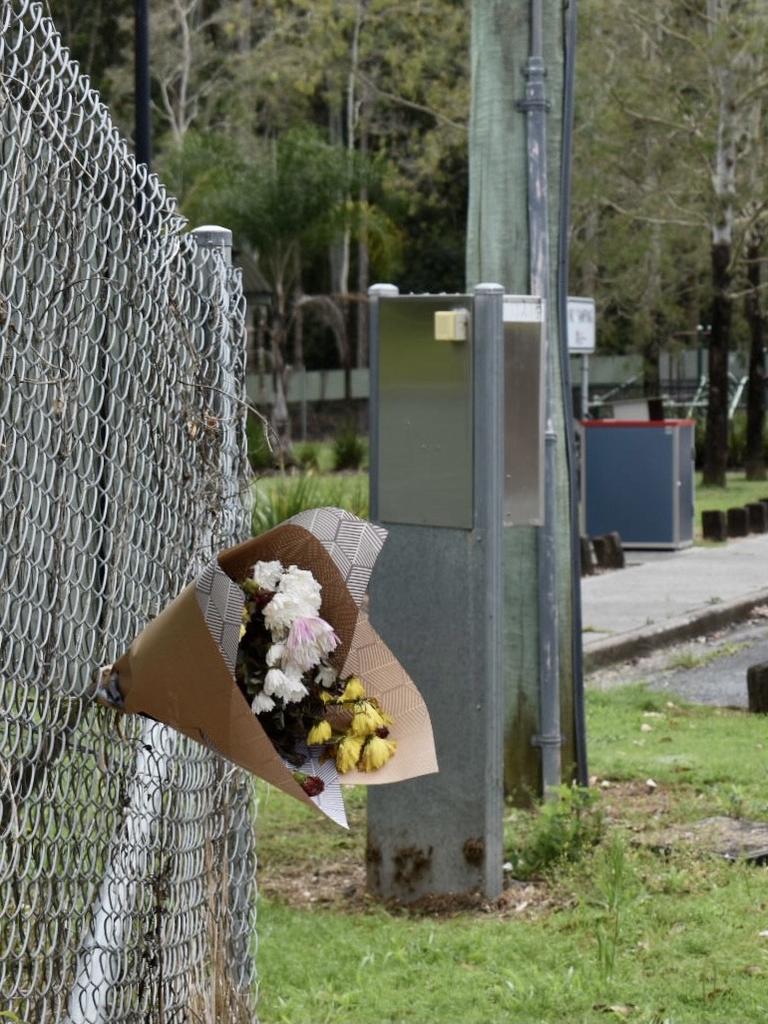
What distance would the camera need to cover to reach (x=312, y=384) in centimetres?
5034

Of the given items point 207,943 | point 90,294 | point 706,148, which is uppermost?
point 706,148

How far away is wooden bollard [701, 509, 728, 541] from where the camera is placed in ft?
61.3

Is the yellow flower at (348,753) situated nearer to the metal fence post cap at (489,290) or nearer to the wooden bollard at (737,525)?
the metal fence post cap at (489,290)

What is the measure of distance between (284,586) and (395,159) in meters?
45.0

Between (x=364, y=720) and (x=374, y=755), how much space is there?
0.19ft

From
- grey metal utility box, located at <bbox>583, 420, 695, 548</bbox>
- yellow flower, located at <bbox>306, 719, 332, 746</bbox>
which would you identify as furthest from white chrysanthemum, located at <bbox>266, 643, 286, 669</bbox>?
grey metal utility box, located at <bbox>583, 420, 695, 548</bbox>

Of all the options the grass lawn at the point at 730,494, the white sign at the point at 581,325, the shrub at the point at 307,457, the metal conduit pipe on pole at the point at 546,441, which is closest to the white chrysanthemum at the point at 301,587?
the metal conduit pipe on pole at the point at 546,441

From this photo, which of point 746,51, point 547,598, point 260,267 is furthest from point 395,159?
point 547,598

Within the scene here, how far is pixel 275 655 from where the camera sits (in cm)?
275

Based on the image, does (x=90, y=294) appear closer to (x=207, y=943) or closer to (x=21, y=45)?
(x=21, y=45)

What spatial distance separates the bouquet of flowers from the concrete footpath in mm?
8311

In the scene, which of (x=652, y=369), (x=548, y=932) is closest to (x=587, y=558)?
(x=548, y=932)

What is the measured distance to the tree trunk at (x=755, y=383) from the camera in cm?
2808

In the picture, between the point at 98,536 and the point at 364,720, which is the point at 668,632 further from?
the point at 364,720
